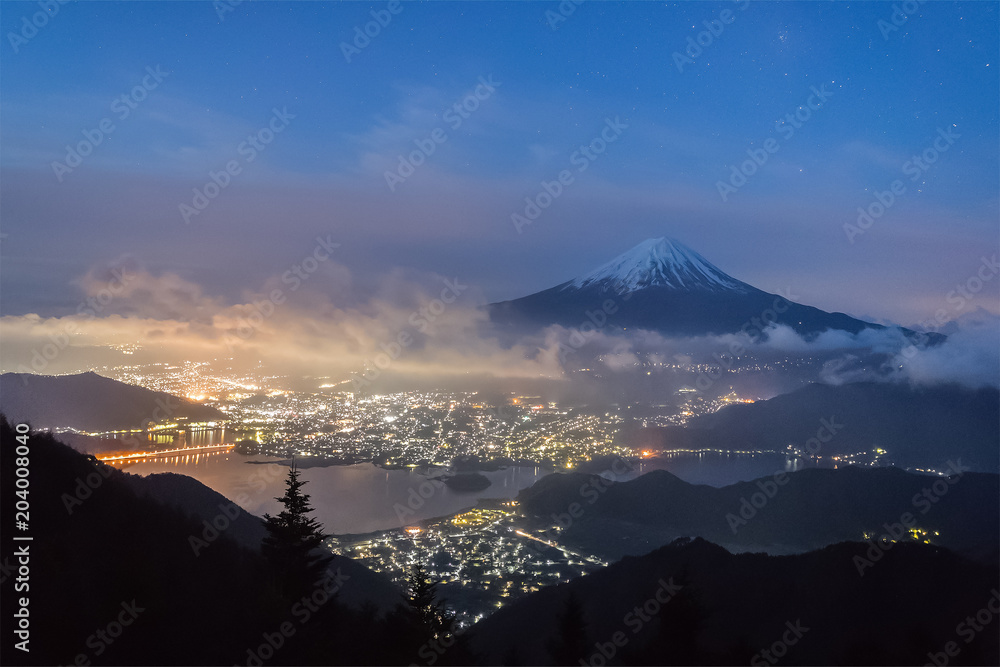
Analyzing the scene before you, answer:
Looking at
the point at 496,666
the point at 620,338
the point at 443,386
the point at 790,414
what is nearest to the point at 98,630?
the point at 496,666

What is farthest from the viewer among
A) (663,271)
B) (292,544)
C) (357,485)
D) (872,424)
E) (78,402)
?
(663,271)

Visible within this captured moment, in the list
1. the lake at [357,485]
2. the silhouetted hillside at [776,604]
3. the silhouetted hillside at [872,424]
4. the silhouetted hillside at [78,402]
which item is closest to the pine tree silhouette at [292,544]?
the silhouetted hillside at [776,604]

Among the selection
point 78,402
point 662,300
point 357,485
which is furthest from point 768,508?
point 662,300

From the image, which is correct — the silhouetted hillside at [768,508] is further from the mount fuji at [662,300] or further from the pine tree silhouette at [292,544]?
the mount fuji at [662,300]

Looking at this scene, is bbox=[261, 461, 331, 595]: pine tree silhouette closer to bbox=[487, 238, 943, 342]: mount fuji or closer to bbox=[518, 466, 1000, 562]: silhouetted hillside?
bbox=[518, 466, 1000, 562]: silhouetted hillside

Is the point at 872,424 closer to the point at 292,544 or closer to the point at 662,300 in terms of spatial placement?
the point at 662,300

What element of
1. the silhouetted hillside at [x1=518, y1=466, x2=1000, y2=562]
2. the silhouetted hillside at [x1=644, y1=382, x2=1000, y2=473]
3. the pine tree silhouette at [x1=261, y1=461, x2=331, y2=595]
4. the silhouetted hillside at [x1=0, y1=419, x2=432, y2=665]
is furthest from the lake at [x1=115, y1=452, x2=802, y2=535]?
the pine tree silhouette at [x1=261, y1=461, x2=331, y2=595]
